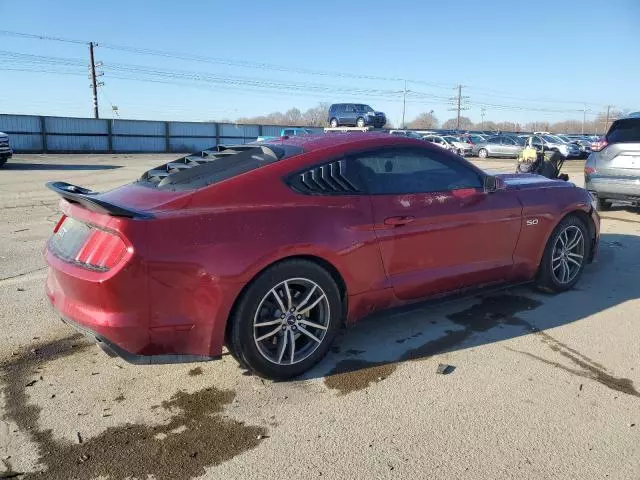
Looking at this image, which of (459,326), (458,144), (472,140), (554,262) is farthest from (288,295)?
(472,140)

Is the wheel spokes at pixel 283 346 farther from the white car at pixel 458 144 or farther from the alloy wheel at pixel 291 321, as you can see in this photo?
the white car at pixel 458 144

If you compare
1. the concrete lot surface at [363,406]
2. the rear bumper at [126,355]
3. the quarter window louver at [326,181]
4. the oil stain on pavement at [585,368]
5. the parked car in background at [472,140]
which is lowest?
the concrete lot surface at [363,406]

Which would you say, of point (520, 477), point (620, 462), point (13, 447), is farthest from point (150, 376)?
point (620, 462)

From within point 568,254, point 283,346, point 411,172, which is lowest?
point 283,346

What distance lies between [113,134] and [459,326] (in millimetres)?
38473

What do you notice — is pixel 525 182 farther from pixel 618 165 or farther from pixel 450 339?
pixel 618 165

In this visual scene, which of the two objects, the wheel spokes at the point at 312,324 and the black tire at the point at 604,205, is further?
the black tire at the point at 604,205

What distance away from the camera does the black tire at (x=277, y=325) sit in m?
3.09

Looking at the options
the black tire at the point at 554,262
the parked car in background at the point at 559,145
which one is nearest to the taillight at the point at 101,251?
the black tire at the point at 554,262

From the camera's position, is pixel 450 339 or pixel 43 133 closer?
pixel 450 339

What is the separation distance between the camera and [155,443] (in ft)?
8.77

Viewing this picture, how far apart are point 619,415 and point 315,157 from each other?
237 cm

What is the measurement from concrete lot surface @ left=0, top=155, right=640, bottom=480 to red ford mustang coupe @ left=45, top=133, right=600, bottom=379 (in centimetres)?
32

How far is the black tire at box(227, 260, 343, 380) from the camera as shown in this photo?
309 centimetres
